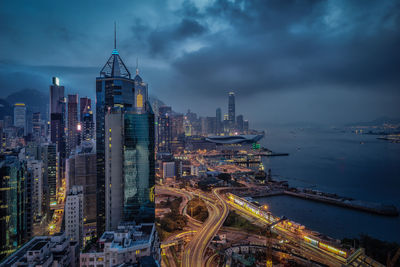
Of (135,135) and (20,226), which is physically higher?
(135,135)

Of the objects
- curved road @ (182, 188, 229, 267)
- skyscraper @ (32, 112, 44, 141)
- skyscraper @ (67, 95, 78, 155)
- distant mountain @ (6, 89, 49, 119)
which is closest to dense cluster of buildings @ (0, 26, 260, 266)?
→ curved road @ (182, 188, 229, 267)

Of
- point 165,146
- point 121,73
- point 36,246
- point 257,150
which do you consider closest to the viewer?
point 36,246

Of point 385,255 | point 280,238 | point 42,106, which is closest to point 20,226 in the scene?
point 280,238

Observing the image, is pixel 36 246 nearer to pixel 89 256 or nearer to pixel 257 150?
pixel 89 256

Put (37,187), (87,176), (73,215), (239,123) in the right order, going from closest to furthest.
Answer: (73,215), (37,187), (87,176), (239,123)

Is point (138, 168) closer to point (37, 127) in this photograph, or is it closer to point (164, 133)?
point (164, 133)

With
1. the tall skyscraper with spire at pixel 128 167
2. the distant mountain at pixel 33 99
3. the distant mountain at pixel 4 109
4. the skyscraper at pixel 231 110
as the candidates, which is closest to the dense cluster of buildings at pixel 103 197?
the tall skyscraper with spire at pixel 128 167

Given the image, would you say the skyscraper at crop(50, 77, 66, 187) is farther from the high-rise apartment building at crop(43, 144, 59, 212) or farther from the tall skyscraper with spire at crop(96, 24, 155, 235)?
the tall skyscraper with spire at crop(96, 24, 155, 235)

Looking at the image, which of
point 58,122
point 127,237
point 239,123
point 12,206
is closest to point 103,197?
point 12,206
